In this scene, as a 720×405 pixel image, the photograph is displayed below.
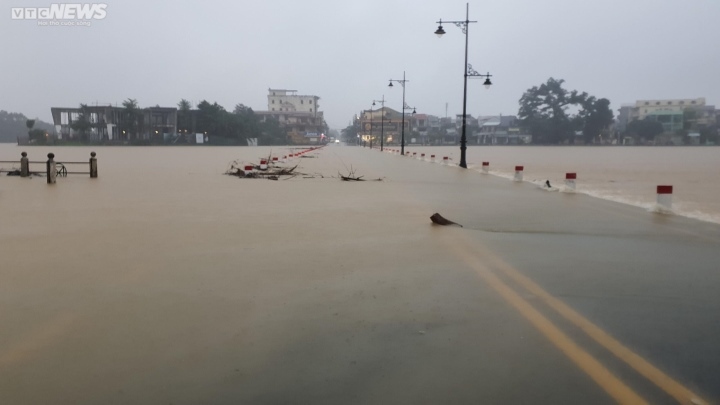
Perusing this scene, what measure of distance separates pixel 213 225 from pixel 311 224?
1421mm

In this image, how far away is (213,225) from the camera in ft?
31.2

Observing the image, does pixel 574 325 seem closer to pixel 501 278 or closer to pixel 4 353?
pixel 501 278

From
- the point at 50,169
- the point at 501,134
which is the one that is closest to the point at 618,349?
the point at 50,169

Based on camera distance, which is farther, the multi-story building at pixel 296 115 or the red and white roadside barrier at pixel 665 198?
the multi-story building at pixel 296 115

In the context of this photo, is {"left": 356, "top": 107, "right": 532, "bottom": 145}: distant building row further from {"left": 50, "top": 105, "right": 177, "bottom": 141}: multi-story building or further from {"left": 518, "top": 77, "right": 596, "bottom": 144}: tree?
{"left": 50, "top": 105, "right": 177, "bottom": 141}: multi-story building

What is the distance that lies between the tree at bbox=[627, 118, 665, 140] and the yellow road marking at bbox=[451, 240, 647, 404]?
13412 cm

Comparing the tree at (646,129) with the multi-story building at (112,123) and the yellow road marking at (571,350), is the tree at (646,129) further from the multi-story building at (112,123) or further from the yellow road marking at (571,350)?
the yellow road marking at (571,350)

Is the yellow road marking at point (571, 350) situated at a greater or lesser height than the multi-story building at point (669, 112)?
lesser

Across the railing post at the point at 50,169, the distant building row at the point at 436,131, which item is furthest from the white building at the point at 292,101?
the railing post at the point at 50,169

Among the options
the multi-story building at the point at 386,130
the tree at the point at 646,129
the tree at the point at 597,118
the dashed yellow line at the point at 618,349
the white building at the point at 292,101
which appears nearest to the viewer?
the dashed yellow line at the point at 618,349

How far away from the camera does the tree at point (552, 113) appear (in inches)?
5281

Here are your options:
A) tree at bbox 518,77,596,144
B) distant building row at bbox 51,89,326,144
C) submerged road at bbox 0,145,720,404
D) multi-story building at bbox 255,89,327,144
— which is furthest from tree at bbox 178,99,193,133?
submerged road at bbox 0,145,720,404

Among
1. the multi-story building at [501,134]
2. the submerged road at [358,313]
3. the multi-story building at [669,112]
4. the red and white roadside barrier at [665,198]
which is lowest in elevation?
the submerged road at [358,313]

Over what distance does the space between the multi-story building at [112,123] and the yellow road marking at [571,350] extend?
10105 centimetres
